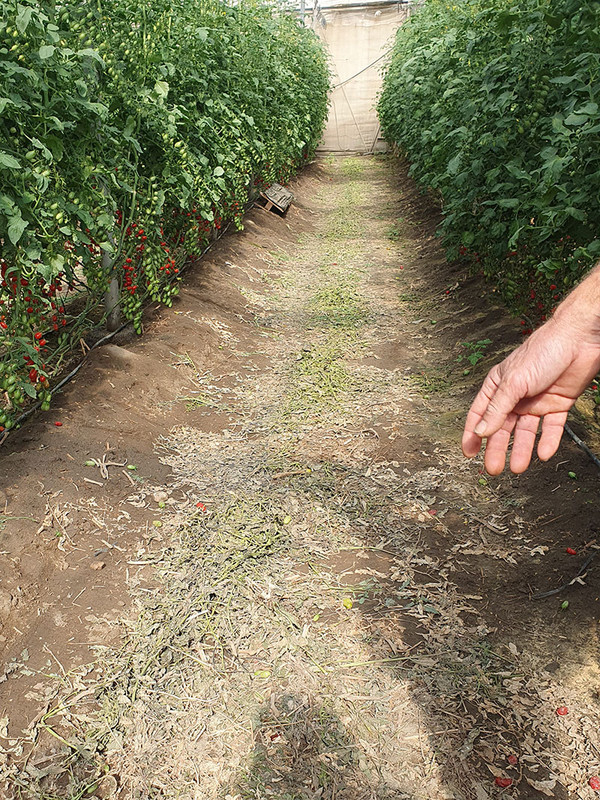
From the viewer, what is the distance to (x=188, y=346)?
14.2 feet

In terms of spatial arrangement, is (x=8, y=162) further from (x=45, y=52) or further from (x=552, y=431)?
(x=552, y=431)

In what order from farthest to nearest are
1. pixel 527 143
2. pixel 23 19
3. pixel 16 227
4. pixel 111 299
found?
pixel 111 299 < pixel 527 143 < pixel 16 227 < pixel 23 19

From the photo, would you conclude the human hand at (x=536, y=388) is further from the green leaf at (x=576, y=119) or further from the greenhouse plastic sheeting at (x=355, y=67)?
the greenhouse plastic sheeting at (x=355, y=67)

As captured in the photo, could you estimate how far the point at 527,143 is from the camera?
359 cm

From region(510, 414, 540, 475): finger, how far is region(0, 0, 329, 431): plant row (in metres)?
2.03

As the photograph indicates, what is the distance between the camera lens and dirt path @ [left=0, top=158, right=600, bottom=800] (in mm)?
1836

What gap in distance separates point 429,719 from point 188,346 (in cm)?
308

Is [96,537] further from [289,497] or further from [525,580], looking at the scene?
[525,580]

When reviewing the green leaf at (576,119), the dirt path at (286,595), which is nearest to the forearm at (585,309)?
the dirt path at (286,595)

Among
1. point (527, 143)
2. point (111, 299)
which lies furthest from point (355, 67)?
point (111, 299)

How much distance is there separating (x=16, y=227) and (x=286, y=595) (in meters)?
1.87

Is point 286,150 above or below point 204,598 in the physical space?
above

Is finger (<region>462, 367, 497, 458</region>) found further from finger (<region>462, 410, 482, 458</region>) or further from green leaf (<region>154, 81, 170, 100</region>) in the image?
green leaf (<region>154, 81, 170, 100</region>)

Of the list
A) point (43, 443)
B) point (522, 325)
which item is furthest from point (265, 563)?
point (522, 325)
